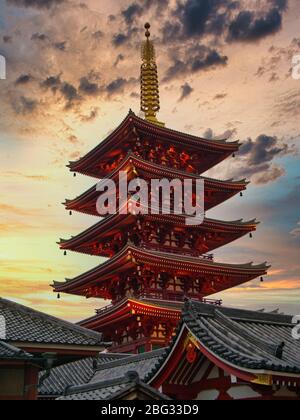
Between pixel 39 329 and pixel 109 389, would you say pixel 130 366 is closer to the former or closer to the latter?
pixel 39 329

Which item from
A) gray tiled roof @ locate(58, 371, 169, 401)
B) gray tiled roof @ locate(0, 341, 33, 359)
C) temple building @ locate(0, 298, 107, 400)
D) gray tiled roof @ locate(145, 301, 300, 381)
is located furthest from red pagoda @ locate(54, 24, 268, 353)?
gray tiled roof @ locate(0, 341, 33, 359)

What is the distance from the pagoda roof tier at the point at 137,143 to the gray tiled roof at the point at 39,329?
19287mm

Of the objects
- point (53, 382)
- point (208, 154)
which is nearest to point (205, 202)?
point (208, 154)

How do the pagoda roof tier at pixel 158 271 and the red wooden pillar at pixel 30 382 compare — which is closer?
the red wooden pillar at pixel 30 382

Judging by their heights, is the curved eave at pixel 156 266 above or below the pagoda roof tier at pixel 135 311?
above

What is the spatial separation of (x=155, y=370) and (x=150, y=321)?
19.3 m

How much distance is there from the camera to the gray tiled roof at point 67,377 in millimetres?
27886

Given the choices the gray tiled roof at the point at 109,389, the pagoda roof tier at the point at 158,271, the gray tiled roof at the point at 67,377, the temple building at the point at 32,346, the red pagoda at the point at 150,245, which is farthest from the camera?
the red pagoda at the point at 150,245

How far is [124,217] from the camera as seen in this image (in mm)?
34875
